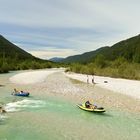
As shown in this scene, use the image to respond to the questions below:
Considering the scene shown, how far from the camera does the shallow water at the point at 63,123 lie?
2222 cm

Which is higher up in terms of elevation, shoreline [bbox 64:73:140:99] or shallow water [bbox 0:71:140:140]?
shoreline [bbox 64:73:140:99]

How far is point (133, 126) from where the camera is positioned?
2552 centimetres

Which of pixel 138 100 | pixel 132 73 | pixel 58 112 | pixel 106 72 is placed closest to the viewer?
pixel 58 112

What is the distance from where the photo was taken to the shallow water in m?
22.2

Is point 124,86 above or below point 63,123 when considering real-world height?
above

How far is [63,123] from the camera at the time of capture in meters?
26.3

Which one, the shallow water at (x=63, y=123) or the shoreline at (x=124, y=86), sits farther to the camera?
the shoreline at (x=124, y=86)

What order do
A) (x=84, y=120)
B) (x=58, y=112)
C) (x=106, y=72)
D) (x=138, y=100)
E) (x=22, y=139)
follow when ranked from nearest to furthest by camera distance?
(x=22, y=139) → (x=84, y=120) → (x=58, y=112) → (x=138, y=100) → (x=106, y=72)

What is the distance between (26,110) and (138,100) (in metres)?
17.9

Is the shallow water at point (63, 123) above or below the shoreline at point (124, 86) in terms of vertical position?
below

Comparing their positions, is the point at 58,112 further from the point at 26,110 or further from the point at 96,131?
the point at 96,131

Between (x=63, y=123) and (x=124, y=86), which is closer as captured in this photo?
(x=63, y=123)

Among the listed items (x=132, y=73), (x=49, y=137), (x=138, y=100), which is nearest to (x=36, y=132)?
(x=49, y=137)

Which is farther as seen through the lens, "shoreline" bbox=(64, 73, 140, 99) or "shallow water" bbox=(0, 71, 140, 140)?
"shoreline" bbox=(64, 73, 140, 99)
